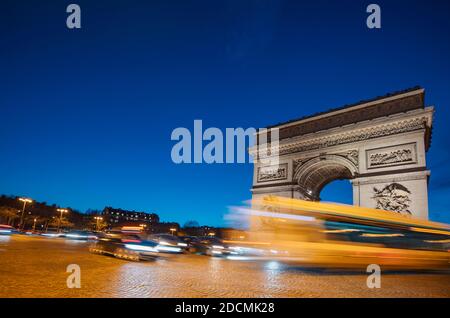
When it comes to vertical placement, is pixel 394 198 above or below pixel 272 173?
below

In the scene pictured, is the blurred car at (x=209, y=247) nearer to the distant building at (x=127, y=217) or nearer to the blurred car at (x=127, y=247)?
the blurred car at (x=127, y=247)

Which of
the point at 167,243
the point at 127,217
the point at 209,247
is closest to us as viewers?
the point at 167,243

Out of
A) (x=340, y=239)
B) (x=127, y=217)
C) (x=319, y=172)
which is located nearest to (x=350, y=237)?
(x=340, y=239)

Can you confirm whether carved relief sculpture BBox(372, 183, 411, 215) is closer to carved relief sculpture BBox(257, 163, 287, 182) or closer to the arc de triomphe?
the arc de triomphe

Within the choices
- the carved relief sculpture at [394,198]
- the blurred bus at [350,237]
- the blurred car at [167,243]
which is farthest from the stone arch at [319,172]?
the blurred car at [167,243]

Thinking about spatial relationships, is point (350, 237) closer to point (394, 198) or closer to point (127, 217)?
point (394, 198)

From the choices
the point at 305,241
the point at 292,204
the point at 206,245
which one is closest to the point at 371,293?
the point at 305,241
